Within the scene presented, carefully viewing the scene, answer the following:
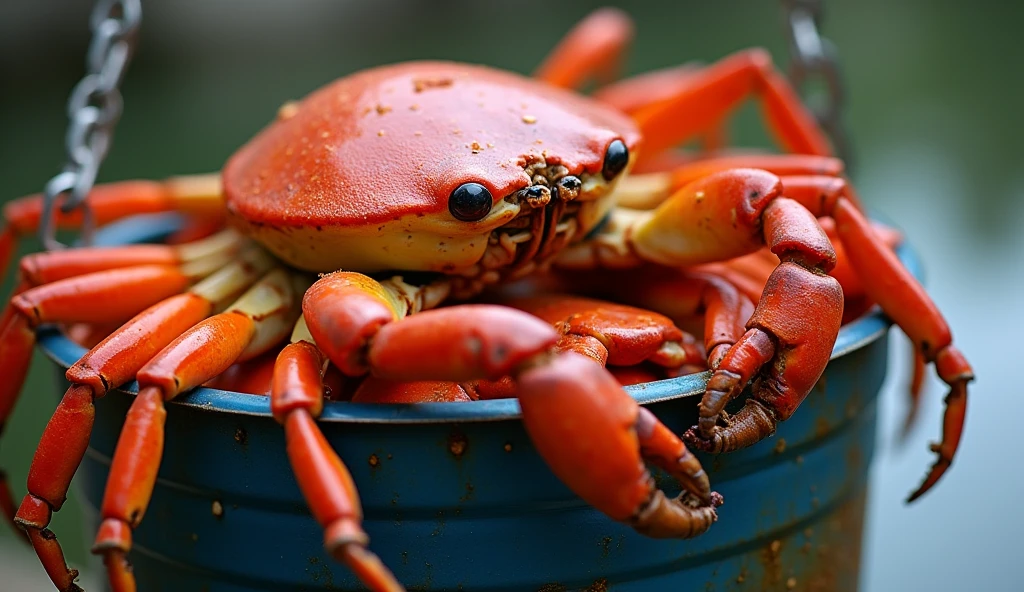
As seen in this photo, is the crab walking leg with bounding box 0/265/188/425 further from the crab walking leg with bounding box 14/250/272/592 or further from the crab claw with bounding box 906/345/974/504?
the crab claw with bounding box 906/345/974/504

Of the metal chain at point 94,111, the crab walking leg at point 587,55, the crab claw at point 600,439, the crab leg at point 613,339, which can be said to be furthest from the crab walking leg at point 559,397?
the crab walking leg at point 587,55

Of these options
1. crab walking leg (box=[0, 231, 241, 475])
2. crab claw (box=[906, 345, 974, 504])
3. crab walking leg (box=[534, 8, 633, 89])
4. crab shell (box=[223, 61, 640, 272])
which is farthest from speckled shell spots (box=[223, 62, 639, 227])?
crab walking leg (box=[534, 8, 633, 89])

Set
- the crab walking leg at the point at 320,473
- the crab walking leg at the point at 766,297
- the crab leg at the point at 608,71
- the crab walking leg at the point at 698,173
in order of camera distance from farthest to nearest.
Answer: the crab leg at the point at 608,71
the crab walking leg at the point at 698,173
the crab walking leg at the point at 766,297
the crab walking leg at the point at 320,473

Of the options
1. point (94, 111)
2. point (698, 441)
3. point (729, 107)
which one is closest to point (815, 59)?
point (729, 107)

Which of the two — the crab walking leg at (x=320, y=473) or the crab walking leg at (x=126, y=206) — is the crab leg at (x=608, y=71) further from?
the crab walking leg at (x=320, y=473)

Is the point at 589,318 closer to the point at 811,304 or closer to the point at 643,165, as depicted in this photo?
the point at 811,304

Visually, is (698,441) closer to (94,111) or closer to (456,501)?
(456,501)

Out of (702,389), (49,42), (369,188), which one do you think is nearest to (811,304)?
(702,389)

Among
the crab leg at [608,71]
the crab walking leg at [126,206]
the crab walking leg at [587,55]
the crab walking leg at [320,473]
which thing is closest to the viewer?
the crab walking leg at [320,473]
